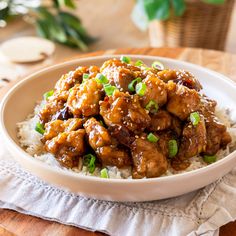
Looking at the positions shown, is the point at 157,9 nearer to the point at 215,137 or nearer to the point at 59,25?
the point at 59,25

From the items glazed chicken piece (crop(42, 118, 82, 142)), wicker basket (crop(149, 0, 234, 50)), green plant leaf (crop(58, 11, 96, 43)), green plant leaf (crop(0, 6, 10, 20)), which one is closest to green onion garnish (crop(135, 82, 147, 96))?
glazed chicken piece (crop(42, 118, 82, 142))

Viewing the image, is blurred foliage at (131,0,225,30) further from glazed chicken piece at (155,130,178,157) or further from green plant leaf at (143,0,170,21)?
glazed chicken piece at (155,130,178,157)

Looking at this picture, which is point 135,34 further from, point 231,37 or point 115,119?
point 115,119

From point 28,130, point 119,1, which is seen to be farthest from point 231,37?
point 28,130

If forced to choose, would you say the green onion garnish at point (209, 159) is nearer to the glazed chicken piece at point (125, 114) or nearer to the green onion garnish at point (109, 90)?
the glazed chicken piece at point (125, 114)

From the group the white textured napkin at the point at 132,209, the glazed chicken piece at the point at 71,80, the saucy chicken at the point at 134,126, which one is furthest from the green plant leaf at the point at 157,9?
the white textured napkin at the point at 132,209
